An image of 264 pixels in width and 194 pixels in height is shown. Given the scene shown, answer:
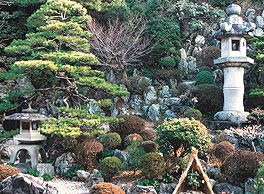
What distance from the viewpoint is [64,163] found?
737 centimetres

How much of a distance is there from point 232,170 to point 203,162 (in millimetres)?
932

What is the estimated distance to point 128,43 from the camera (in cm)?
1381

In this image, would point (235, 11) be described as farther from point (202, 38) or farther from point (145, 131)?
point (202, 38)

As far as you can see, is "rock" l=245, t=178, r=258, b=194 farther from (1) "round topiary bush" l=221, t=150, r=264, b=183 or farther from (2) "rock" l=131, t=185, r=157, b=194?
(2) "rock" l=131, t=185, r=157, b=194

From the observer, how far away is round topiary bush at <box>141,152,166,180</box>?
20.0ft

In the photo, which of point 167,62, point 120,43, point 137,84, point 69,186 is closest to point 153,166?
point 69,186

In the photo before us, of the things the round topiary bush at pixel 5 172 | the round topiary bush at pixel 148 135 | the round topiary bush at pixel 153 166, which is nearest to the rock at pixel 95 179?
the round topiary bush at pixel 153 166

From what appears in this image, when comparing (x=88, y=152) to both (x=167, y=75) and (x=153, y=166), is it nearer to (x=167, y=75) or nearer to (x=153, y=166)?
Answer: (x=153, y=166)

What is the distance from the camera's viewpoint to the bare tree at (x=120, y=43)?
13.1 metres

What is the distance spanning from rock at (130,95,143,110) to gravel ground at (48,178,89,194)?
6618 mm

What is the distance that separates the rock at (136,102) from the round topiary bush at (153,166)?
6768mm

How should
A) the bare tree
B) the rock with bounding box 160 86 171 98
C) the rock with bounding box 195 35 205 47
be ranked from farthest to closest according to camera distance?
the rock with bounding box 195 35 205 47
the rock with bounding box 160 86 171 98
the bare tree

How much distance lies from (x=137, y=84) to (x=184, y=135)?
23.1 feet

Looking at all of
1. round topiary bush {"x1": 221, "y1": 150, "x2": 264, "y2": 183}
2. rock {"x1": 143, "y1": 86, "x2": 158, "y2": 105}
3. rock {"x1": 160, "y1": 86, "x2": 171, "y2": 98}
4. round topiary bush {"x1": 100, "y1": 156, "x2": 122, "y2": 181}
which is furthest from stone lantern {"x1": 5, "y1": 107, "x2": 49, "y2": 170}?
rock {"x1": 160, "y1": 86, "x2": 171, "y2": 98}
